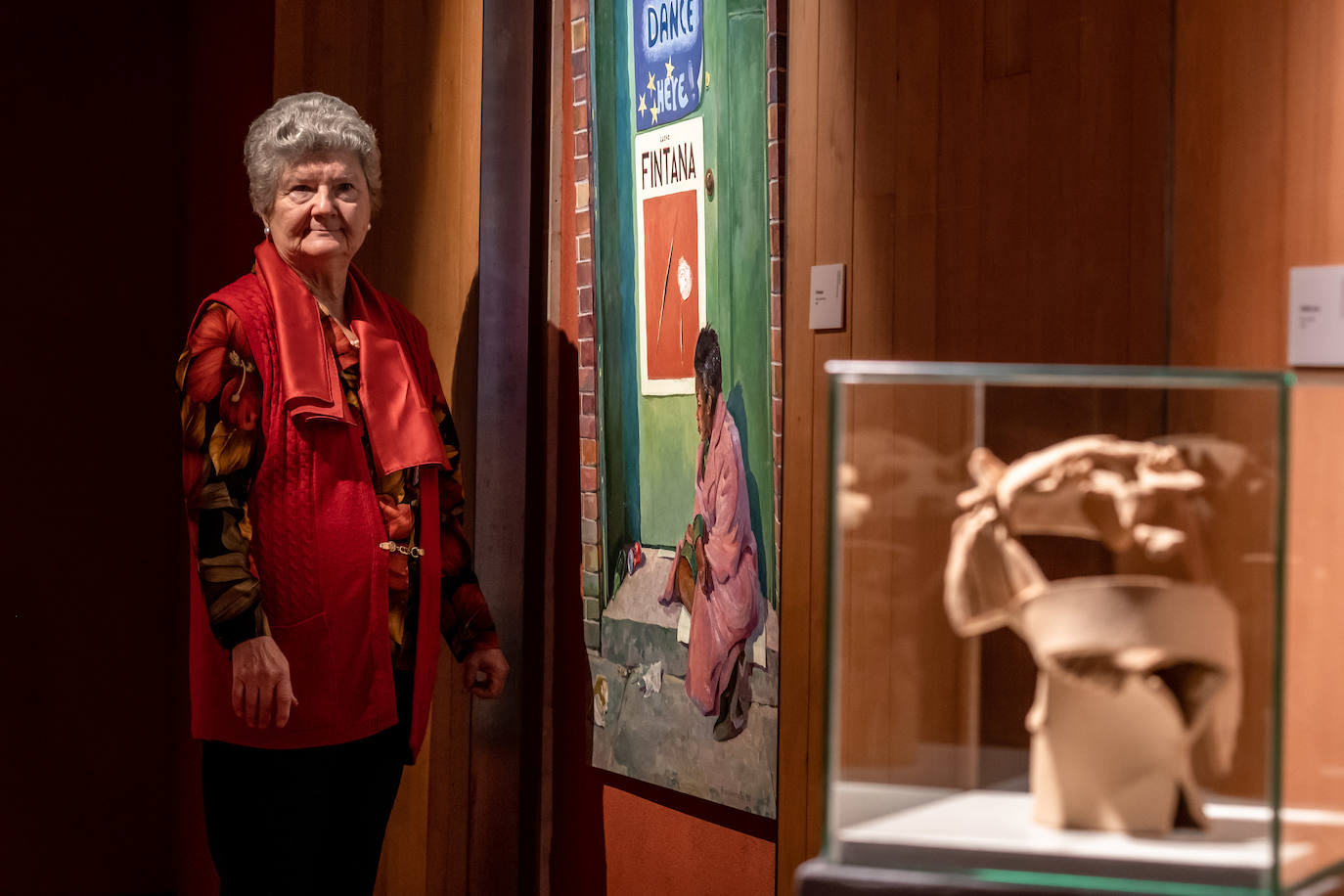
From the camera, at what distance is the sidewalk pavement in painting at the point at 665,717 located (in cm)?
249

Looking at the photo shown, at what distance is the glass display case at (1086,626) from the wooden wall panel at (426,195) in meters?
1.93

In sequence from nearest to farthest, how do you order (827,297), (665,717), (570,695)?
(827,297)
(665,717)
(570,695)

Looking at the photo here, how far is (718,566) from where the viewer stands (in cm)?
257

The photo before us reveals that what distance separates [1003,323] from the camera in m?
1.88

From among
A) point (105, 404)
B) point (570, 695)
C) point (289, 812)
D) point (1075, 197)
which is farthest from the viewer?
point (105, 404)

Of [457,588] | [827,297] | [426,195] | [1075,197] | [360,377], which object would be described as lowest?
[457,588]

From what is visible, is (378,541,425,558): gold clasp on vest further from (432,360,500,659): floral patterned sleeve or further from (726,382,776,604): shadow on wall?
(726,382,776,604): shadow on wall

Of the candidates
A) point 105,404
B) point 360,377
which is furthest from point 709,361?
point 105,404

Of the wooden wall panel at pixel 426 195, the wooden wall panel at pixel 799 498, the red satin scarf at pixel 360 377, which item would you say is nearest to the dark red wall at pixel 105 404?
the wooden wall panel at pixel 426 195

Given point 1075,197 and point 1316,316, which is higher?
point 1075,197

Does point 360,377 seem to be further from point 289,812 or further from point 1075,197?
point 1075,197

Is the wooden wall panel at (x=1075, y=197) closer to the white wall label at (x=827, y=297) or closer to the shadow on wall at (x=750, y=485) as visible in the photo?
the white wall label at (x=827, y=297)

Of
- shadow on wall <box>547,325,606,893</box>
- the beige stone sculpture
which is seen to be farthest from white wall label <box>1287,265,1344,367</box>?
shadow on wall <box>547,325,606,893</box>

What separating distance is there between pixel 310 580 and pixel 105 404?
167 centimetres
